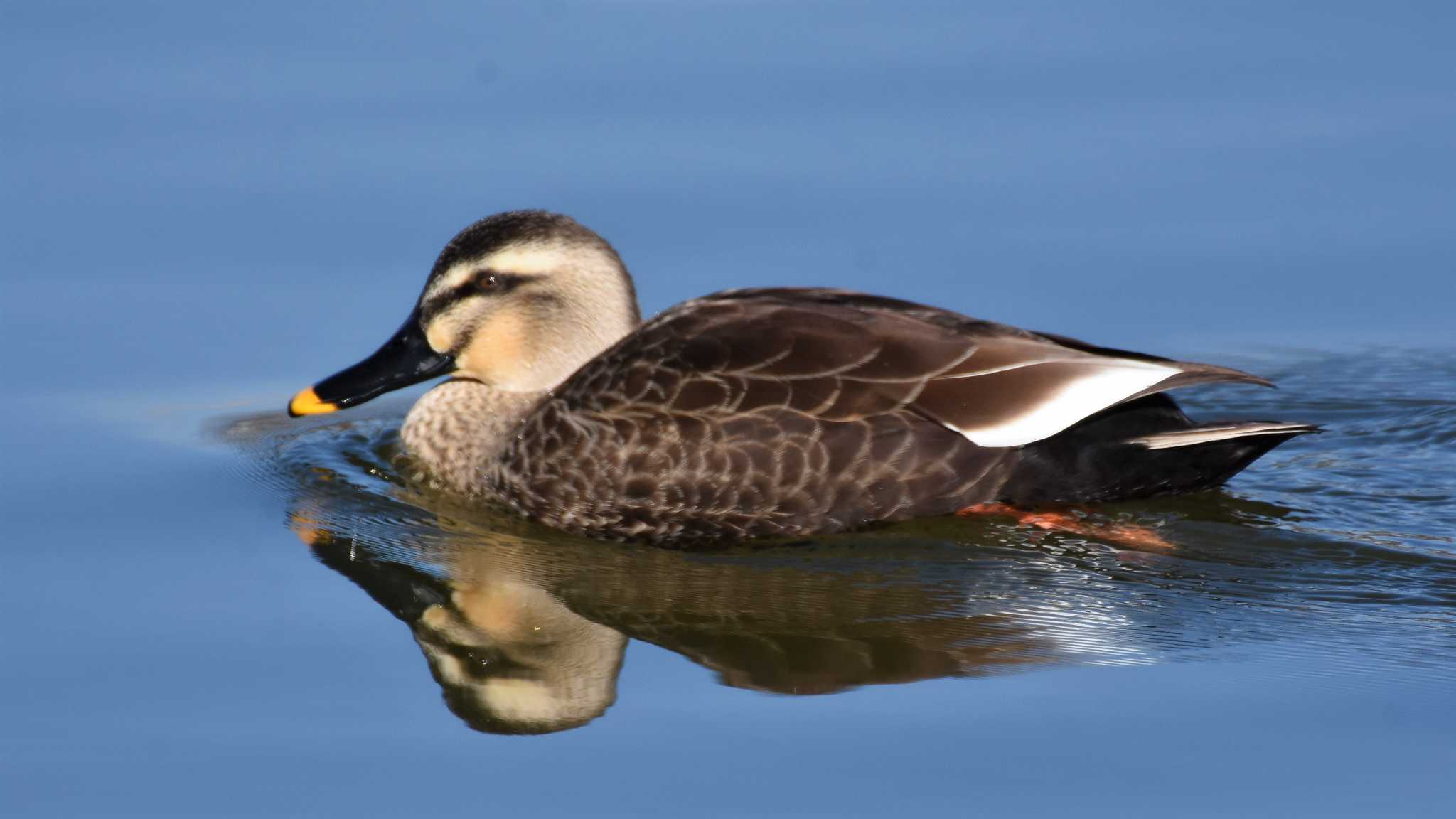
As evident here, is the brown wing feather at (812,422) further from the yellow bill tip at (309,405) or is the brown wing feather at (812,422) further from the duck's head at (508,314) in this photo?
the yellow bill tip at (309,405)

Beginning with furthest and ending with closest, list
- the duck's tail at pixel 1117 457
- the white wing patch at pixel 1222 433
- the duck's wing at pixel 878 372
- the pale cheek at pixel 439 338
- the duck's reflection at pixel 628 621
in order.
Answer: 1. the pale cheek at pixel 439 338
2. the duck's tail at pixel 1117 457
3. the duck's wing at pixel 878 372
4. the white wing patch at pixel 1222 433
5. the duck's reflection at pixel 628 621

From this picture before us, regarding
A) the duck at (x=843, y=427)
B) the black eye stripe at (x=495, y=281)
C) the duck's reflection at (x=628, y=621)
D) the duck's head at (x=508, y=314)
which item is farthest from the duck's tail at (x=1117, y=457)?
the black eye stripe at (x=495, y=281)

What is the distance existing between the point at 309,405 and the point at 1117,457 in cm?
352

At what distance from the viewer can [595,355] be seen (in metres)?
9.05

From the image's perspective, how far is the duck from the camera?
8.14 m

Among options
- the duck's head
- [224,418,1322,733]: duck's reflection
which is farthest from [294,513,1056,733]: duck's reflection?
the duck's head

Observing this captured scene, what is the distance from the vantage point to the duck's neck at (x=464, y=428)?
351 inches

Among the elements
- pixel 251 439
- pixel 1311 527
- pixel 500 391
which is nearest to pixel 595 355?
pixel 500 391

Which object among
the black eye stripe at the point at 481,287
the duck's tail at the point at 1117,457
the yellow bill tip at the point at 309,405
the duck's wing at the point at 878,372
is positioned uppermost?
the black eye stripe at the point at 481,287

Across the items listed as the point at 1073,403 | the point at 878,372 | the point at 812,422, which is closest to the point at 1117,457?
the point at 1073,403

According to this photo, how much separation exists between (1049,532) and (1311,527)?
107cm

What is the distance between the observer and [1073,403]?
26.6 feet

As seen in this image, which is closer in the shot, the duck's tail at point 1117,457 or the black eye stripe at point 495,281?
the duck's tail at point 1117,457

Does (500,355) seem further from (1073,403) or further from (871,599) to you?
(1073,403)
